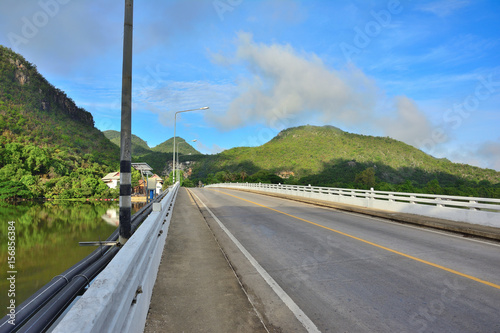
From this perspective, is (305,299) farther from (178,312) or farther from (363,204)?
(363,204)

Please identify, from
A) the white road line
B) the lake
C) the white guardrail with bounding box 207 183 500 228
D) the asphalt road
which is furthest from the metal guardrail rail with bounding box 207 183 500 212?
the lake

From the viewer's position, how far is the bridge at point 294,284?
310 cm

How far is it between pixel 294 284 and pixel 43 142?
555 ft

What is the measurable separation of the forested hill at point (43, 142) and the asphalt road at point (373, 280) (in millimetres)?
110831

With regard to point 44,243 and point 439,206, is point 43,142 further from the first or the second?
point 439,206

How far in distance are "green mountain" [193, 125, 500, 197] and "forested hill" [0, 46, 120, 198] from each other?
64472 mm

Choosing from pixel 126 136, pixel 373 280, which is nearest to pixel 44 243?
pixel 126 136

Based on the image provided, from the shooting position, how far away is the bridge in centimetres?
310

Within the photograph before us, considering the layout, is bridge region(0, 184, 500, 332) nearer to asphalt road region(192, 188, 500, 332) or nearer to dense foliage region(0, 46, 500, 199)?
asphalt road region(192, 188, 500, 332)

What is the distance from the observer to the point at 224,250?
764 centimetres

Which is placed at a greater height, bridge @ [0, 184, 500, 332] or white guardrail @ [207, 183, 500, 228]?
white guardrail @ [207, 183, 500, 228]

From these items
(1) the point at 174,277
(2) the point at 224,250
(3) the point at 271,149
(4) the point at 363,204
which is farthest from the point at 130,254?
(3) the point at 271,149

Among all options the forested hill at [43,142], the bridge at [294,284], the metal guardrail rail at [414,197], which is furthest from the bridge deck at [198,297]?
the forested hill at [43,142]

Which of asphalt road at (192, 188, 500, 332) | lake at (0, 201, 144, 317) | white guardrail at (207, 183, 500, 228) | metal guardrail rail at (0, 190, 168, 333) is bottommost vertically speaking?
lake at (0, 201, 144, 317)
